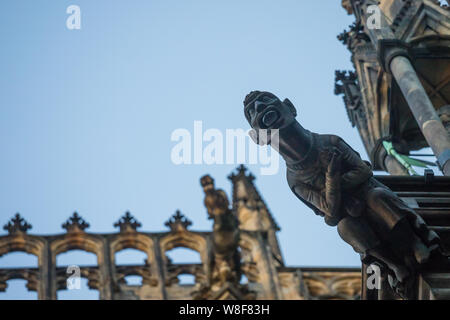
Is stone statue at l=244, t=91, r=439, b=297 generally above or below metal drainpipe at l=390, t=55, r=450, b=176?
below

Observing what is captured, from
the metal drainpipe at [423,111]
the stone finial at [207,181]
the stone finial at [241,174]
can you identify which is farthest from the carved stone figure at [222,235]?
the stone finial at [241,174]

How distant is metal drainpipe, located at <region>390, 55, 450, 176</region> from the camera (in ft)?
34.9

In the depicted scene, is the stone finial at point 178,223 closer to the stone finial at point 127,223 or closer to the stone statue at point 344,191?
the stone finial at point 127,223

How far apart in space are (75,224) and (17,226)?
1.23 metres

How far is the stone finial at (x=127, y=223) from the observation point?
20719mm

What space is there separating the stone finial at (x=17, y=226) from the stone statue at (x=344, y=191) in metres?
15.0

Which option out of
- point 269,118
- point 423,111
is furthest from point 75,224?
point 269,118

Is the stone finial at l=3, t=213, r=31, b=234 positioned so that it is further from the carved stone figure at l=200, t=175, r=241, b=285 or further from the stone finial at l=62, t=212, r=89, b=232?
the carved stone figure at l=200, t=175, r=241, b=285

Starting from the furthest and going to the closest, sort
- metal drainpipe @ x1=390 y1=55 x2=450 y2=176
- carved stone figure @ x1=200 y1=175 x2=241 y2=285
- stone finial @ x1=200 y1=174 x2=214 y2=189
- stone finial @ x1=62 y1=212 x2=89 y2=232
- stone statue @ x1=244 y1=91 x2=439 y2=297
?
stone finial @ x1=62 y1=212 x2=89 y2=232 < stone finial @ x1=200 y1=174 x2=214 y2=189 < carved stone figure @ x1=200 y1=175 x2=241 y2=285 < metal drainpipe @ x1=390 y1=55 x2=450 y2=176 < stone statue @ x1=244 y1=91 x2=439 y2=297

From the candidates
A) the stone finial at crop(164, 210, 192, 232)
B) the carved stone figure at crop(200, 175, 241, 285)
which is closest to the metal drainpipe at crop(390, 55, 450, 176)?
the carved stone figure at crop(200, 175, 241, 285)

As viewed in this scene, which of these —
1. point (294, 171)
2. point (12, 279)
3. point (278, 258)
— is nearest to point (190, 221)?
point (278, 258)

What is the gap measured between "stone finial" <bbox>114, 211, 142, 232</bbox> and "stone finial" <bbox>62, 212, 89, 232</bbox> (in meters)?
0.70

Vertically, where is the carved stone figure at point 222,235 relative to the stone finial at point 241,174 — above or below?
below

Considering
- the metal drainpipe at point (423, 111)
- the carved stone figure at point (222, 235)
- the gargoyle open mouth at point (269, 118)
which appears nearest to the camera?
the gargoyle open mouth at point (269, 118)
